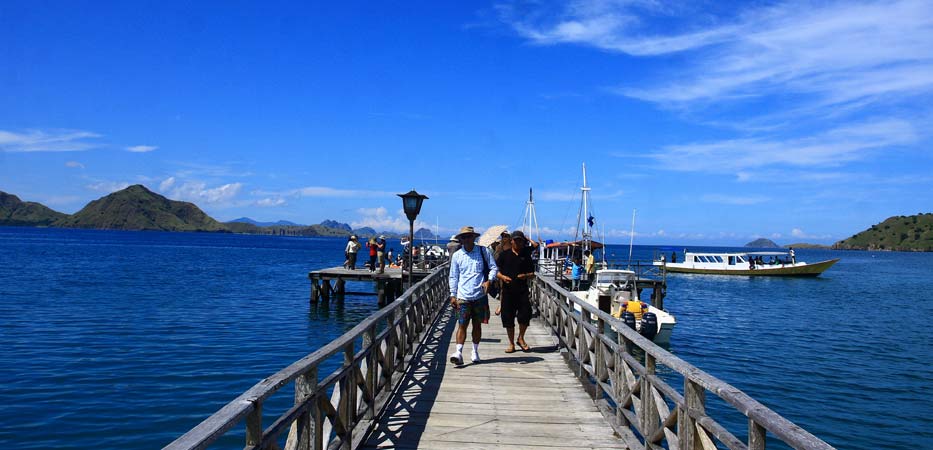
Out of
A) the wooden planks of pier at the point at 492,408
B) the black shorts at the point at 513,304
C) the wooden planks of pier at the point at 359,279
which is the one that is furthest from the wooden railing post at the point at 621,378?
the wooden planks of pier at the point at 359,279

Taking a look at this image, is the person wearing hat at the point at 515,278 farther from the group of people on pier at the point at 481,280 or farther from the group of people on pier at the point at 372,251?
the group of people on pier at the point at 372,251

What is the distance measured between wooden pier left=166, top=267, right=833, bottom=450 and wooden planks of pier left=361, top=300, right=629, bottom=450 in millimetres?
15

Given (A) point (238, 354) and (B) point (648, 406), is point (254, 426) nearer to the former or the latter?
(B) point (648, 406)

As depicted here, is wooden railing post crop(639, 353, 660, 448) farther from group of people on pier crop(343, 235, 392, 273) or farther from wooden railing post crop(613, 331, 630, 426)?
group of people on pier crop(343, 235, 392, 273)

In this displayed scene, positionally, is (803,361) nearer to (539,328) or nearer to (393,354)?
(539,328)

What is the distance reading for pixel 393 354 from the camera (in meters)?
7.73

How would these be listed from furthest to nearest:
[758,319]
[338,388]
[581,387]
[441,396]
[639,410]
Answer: [758,319]
[581,387]
[441,396]
[639,410]
[338,388]

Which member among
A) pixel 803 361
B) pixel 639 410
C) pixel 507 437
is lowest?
pixel 803 361

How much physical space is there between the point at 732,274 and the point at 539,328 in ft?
193

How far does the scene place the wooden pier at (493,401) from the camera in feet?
11.7

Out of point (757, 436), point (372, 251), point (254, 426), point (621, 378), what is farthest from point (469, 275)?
point (372, 251)

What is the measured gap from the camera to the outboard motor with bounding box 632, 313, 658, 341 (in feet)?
62.6

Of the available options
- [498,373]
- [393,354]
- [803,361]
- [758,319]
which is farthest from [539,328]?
[758,319]

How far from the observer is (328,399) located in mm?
4703
